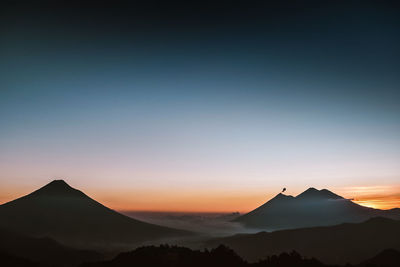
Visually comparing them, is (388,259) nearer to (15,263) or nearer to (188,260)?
(188,260)

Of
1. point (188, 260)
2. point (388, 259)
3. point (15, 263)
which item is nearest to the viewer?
point (188, 260)

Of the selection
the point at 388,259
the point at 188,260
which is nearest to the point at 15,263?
the point at 188,260

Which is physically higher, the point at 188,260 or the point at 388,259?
the point at 188,260

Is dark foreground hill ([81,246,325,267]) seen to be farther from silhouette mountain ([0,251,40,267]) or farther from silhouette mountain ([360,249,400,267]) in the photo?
silhouette mountain ([360,249,400,267])

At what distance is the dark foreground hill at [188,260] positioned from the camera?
134375mm

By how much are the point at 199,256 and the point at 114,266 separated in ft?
102

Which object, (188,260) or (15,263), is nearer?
(188,260)

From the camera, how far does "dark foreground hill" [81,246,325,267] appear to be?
134 m

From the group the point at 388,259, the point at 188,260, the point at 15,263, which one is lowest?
the point at 388,259

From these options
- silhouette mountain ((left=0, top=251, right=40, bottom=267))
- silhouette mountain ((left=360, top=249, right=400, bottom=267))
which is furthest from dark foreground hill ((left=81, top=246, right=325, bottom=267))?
silhouette mountain ((left=360, top=249, right=400, bottom=267))

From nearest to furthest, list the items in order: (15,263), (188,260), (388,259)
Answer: (188,260) < (388,259) < (15,263)

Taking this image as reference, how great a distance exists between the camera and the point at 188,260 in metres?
140

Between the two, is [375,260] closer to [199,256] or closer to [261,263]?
[261,263]

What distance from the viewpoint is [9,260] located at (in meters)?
196
